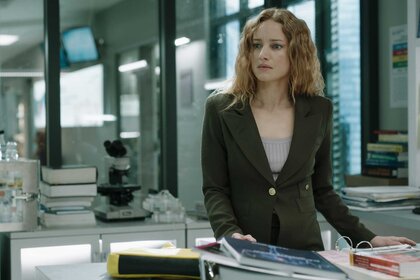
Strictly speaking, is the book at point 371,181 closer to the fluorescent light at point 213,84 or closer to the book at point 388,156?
the book at point 388,156

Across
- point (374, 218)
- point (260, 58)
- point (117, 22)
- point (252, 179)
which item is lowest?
point (374, 218)

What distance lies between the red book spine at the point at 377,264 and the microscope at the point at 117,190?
2549mm

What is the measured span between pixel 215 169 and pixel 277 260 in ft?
2.74

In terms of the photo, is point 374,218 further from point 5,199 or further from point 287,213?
point 5,199

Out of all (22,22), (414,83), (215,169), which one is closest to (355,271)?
(215,169)

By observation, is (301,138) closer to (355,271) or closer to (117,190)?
(355,271)

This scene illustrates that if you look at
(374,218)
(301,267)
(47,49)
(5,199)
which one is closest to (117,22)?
(47,49)

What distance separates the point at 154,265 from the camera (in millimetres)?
1975

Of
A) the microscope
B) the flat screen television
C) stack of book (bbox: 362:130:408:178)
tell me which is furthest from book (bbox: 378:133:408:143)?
the flat screen television

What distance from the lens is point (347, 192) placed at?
4.00 metres

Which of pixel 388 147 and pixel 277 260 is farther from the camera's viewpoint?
A: pixel 388 147

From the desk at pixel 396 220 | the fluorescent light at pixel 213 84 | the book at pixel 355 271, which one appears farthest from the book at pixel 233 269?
the fluorescent light at pixel 213 84

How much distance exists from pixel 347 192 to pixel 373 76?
4.40ft

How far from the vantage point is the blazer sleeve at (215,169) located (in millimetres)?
2318
